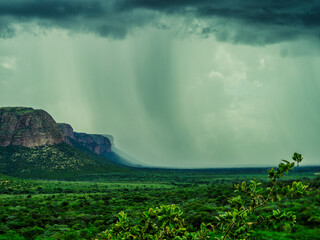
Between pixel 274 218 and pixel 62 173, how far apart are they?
14077 centimetres

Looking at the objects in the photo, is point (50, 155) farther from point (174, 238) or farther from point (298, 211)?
point (174, 238)

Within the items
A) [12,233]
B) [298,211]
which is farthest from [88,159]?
[298,211]

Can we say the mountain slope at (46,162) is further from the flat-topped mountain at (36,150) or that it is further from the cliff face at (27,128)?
the cliff face at (27,128)

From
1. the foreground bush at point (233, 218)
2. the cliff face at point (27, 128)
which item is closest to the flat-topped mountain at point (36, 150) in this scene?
the cliff face at point (27, 128)

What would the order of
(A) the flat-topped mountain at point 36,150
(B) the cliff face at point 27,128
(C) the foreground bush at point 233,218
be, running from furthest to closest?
(B) the cliff face at point 27,128
(A) the flat-topped mountain at point 36,150
(C) the foreground bush at point 233,218

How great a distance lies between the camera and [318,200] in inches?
987

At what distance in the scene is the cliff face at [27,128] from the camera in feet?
524

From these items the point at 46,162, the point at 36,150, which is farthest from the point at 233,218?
the point at 36,150

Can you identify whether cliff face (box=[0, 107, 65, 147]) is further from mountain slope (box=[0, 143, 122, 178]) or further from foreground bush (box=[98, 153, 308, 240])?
foreground bush (box=[98, 153, 308, 240])

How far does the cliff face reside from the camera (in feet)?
524

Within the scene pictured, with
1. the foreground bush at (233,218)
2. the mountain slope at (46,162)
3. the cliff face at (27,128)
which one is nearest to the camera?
the foreground bush at (233,218)

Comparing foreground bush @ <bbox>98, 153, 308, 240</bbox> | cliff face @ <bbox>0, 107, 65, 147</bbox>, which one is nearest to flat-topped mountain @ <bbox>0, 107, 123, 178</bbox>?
cliff face @ <bbox>0, 107, 65, 147</bbox>

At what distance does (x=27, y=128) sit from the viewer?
6585 inches

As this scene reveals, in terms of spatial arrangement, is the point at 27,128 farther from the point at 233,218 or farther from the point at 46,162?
the point at 233,218
